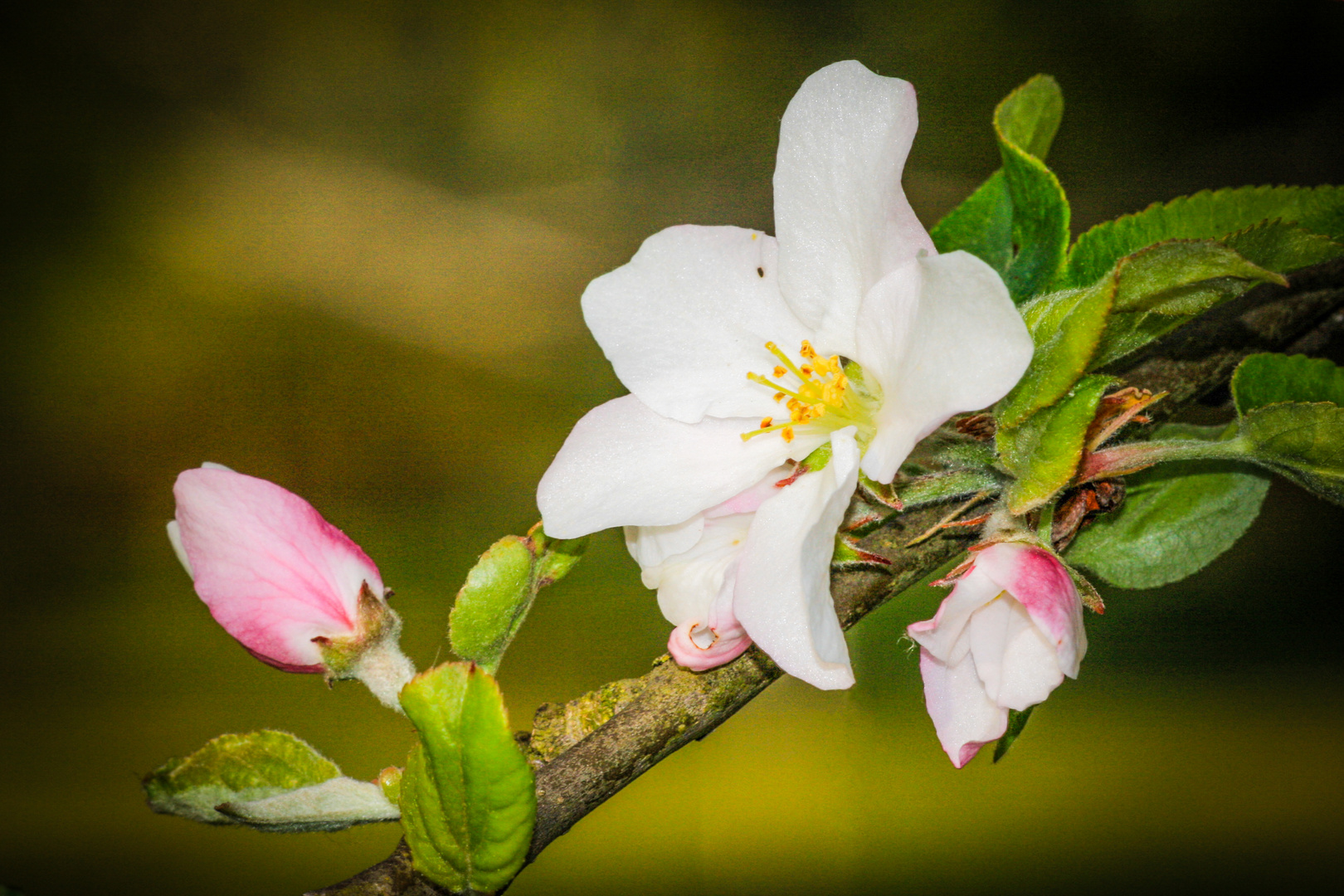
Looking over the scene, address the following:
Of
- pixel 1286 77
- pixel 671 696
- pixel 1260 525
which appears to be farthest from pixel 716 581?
pixel 1286 77

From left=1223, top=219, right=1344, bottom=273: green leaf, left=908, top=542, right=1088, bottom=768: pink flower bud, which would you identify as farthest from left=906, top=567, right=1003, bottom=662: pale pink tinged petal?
left=1223, top=219, right=1344, bottom=273: green leaf

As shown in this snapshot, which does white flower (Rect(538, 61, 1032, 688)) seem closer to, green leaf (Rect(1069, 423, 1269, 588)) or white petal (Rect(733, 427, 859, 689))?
white petal (Rect(733, 427, 859, 689))

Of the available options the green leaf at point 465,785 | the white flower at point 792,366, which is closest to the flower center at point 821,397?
the white flower at point 792,366

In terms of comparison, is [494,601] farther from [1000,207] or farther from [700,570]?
[1000,207]

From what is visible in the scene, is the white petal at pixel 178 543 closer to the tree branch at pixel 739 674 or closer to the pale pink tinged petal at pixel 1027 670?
the tree branch at pixel 739 674

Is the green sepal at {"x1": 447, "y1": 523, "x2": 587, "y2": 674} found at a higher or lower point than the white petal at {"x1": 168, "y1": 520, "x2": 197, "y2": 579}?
lower

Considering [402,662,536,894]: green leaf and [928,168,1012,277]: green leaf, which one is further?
[928,168,1012,277]: green leaf

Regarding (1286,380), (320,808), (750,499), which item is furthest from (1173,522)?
(320,808)

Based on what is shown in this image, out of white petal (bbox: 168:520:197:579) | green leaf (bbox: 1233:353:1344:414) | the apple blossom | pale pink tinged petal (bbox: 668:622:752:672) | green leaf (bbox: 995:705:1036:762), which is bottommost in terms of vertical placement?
green leaf (bbox: 995:705:1036:762)
